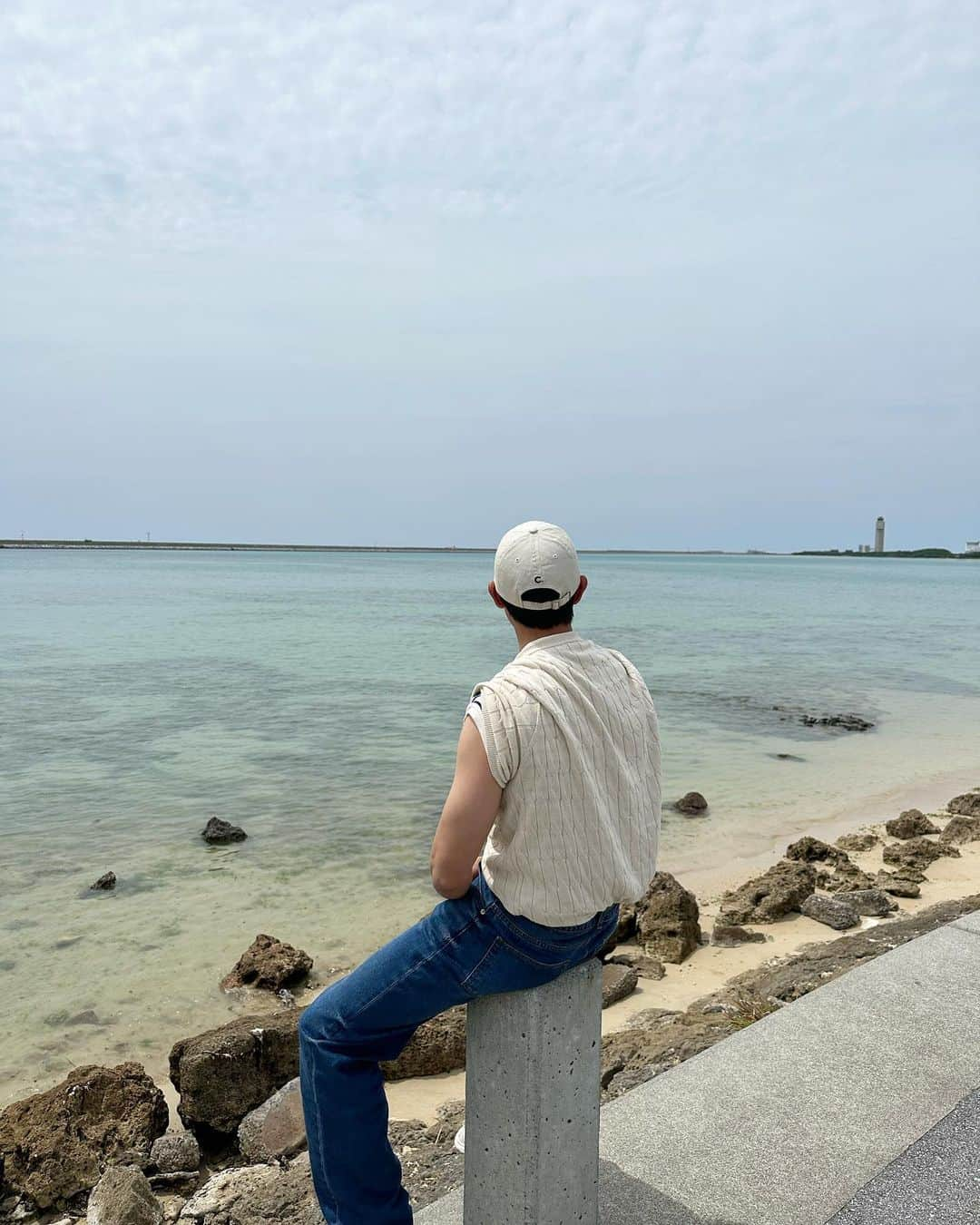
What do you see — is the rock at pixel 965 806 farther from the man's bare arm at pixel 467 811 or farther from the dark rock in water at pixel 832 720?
the man's bare arm at pixel 467 811

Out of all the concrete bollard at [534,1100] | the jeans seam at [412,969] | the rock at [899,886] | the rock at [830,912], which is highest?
the jeans seam at [412,969]

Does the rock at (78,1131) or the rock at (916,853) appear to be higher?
the rock at (78,1131)

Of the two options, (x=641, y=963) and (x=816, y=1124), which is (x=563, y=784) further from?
(x=641, y=963)

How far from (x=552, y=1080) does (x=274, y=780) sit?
457 inches

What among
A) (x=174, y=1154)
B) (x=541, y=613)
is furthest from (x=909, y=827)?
(x=541, y=613)

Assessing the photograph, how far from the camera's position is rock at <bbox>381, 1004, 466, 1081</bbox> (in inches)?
201

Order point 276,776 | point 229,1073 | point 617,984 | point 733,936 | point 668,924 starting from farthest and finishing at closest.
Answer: point 276,776, point 733,936, point 668,924, point 617,984, point 229,1073

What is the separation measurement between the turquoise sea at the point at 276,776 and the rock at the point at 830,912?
2.12 m

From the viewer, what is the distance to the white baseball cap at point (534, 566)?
7.95 feet

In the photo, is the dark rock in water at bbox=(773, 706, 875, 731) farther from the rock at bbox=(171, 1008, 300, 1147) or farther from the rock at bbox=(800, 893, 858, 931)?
the rock at bbox=(171, 1008, 300, 1147)

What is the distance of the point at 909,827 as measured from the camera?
10.5 metres

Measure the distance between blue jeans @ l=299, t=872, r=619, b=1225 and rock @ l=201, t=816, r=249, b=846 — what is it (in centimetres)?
841

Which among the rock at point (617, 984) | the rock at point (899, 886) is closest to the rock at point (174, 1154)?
the rock at point (617, 984)

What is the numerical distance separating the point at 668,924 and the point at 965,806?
6.34 metres
